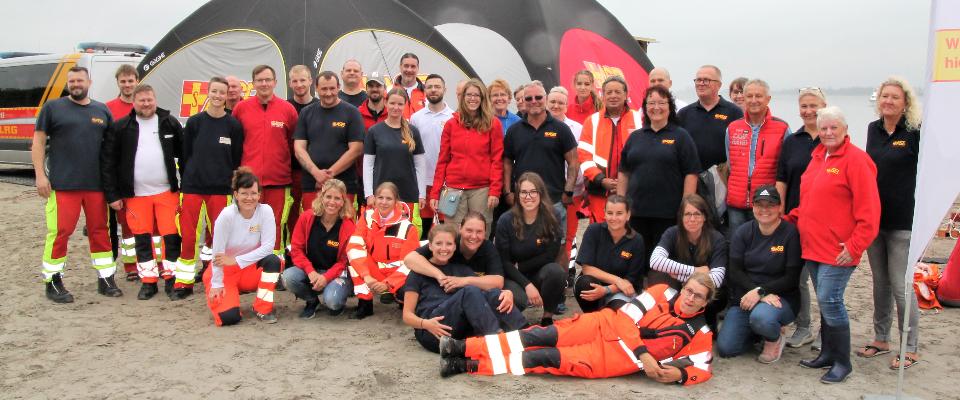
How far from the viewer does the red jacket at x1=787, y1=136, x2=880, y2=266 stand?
3836mm

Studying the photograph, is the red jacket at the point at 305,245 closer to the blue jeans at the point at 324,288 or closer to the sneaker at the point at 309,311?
the blue jeans at the point at 324,288

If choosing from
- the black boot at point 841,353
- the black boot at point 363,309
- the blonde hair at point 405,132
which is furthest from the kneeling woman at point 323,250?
→ the black boot at point 841,353

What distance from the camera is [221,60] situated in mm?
7949

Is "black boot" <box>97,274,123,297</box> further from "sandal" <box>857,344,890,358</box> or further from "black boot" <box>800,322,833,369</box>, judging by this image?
"sandal" <box>857,344,890,358</box>

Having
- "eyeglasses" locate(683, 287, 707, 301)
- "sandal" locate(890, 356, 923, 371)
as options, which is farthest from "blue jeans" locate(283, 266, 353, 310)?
"sandal" locate(890, 356, 923, 371)

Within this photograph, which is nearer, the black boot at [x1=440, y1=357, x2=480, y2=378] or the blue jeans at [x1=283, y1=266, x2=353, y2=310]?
the black boot at [x1=440, y1=357, x2=480, y2=378]

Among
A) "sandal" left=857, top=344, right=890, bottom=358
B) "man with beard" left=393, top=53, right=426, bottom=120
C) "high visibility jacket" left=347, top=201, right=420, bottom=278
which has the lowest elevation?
"sandal" left=857, top=344, right=890, bottom=358

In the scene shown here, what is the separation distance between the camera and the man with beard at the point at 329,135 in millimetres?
5531

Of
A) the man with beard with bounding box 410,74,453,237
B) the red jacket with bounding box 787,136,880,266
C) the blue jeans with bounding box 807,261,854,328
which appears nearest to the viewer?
the red jacket with bounding box 787,136,880,266

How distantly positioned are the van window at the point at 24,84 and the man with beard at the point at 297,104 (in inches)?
241

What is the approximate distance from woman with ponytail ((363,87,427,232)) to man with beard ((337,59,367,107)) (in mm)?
841

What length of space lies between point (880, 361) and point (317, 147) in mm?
3917

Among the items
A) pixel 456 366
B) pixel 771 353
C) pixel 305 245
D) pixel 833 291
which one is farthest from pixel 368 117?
pixel 833 291

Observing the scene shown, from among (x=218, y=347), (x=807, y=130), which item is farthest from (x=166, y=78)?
(x=807, y=130)
